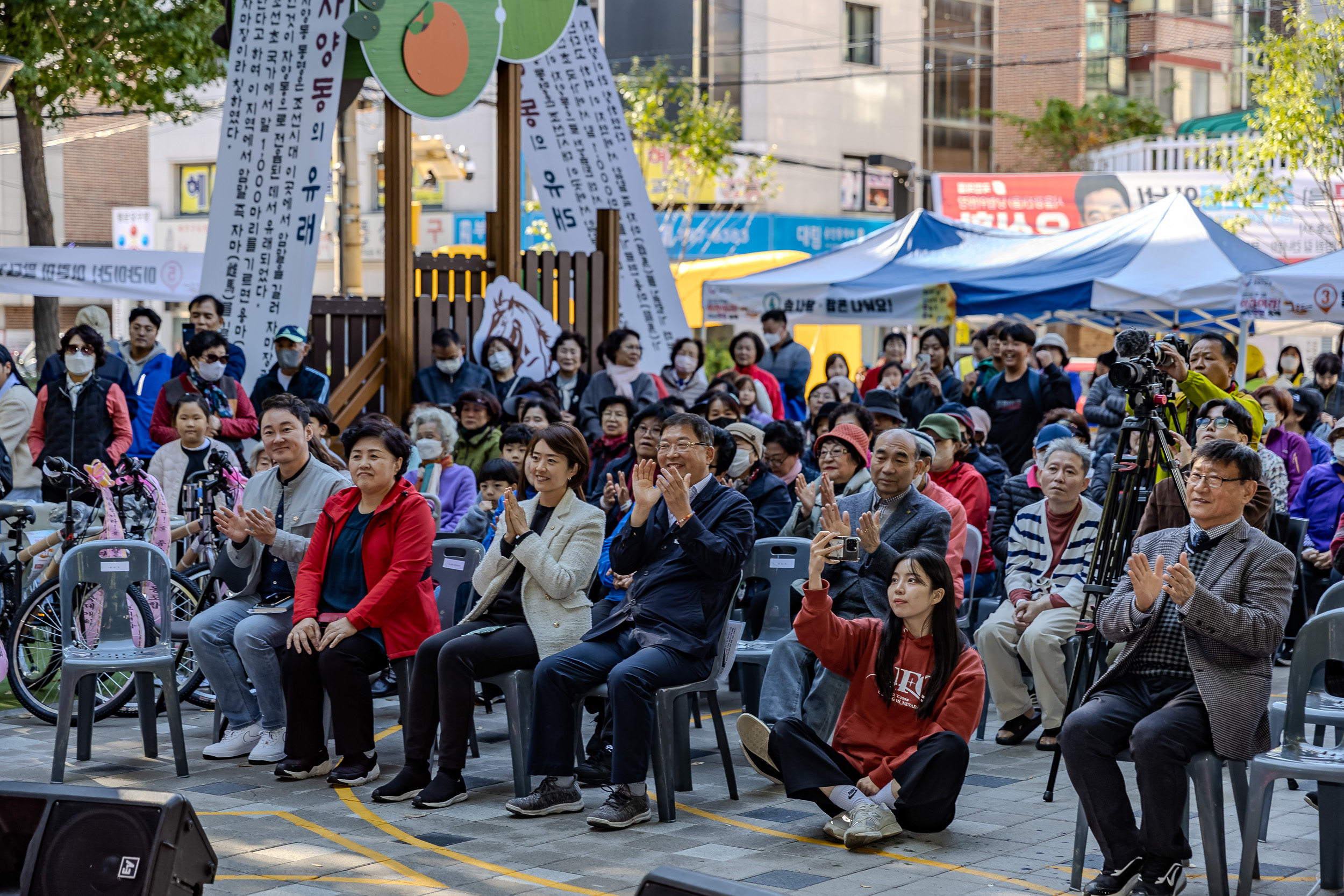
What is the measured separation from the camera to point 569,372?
1118 cm

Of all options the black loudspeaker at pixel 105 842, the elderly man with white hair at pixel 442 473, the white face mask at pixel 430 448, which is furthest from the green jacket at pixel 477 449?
the black loudspeaker at pixel 105 842

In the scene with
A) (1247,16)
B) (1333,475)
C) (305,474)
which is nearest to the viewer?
(305,474)

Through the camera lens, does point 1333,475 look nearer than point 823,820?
No

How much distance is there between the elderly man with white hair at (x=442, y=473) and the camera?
28.5 feet

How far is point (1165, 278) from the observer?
1227 cm

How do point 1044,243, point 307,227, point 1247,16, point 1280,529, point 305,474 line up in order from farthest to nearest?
point 1247,16
point 1044,243
point 307,227
point 1280,529
point 305,474

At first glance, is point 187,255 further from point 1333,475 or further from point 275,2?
point 1333,475

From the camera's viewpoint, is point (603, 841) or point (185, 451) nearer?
point (603, 841)

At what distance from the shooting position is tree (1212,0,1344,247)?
18641 millimetres

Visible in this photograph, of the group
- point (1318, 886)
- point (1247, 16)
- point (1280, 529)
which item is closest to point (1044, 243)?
point (1280, 529)

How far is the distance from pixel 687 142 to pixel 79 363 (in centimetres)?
1990

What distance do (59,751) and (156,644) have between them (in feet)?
2.01

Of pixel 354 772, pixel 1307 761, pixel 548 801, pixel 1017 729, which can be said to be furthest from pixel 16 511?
pixel 1307 761

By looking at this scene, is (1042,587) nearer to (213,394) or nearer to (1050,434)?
(1050,434)
